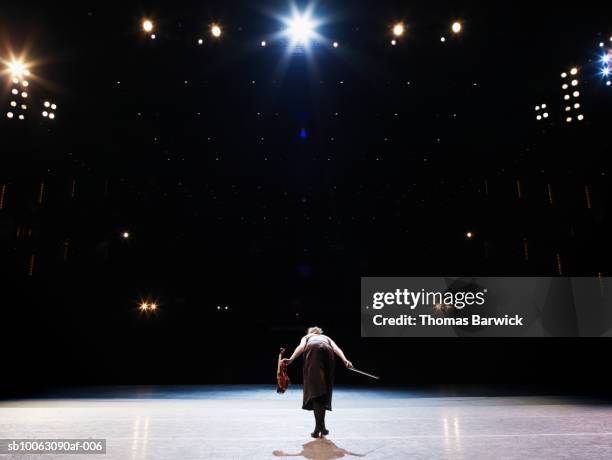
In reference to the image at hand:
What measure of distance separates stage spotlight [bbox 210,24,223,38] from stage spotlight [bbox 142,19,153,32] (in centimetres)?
108

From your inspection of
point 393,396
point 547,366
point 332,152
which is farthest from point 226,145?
point 547,366

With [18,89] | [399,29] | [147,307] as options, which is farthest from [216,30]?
[147,307]

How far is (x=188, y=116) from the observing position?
33.3 ft

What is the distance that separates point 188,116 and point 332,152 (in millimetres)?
3684

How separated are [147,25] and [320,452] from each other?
7534 millimetres

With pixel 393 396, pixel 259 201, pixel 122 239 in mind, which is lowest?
pixel 393 396

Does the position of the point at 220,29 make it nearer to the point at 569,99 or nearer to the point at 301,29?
the point at 301,29

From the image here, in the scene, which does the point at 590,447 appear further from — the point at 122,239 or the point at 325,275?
the point at 122,239

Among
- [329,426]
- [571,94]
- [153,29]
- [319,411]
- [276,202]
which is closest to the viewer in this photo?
[319,411]

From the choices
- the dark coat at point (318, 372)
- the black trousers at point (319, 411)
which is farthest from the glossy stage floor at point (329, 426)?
the dark coat at point (318, 372)

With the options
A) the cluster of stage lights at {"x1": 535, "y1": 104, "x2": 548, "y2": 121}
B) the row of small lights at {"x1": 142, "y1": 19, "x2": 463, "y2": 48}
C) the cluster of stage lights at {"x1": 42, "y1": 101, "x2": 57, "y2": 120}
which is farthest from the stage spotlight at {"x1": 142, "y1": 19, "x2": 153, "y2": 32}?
the cluster of stage lights at {"x1": 535, "y1": 104, "x2": 548, "y2": 121}

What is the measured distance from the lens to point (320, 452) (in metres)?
4.02

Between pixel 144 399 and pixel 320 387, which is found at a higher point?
pixel 320 387

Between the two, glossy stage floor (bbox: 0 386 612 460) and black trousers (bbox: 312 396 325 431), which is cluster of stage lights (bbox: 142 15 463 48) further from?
glossy stage floor (bbox: 0 386 612 460)
